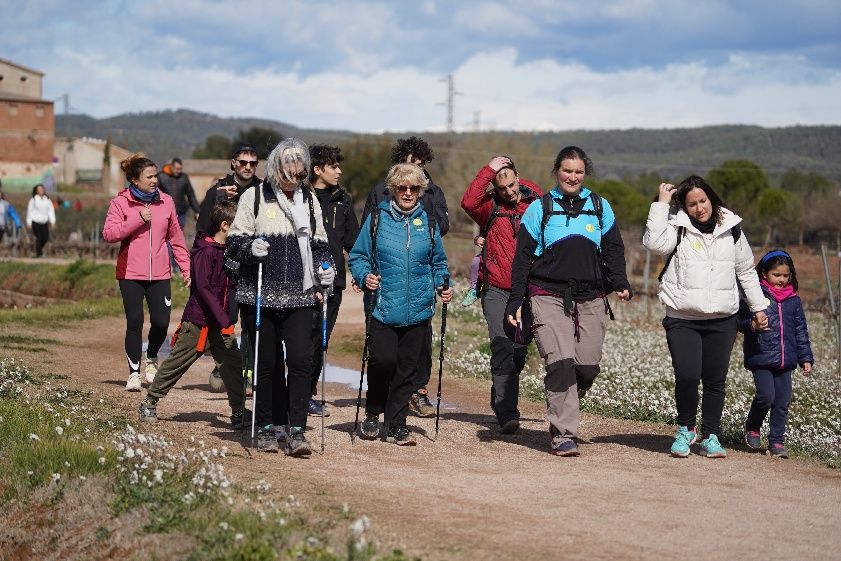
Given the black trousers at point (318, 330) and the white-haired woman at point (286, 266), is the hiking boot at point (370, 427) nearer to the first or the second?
the black trousers at point (318, 330)

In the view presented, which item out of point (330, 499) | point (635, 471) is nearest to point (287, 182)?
point (330, 499)

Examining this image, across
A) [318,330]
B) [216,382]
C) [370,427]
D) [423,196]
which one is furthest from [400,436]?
[216,382]

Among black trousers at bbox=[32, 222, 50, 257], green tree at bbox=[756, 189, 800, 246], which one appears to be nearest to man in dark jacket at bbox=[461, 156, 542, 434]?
black trousers at bbox=[32, 222, 50, 257]

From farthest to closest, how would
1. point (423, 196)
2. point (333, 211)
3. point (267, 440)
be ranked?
1. point (333, 211)
2. point (423, 196)
3. point (267, 440)

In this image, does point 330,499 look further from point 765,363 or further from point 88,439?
point 765,363

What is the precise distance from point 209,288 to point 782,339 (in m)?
4.68

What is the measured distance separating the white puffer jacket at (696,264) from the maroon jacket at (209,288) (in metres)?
3.38

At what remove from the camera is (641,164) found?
7087 inches

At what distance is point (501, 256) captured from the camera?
10.5 metres

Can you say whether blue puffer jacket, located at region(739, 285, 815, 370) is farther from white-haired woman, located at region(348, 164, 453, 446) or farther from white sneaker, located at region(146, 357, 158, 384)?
white sneaker, located at region(146, 357, 158, 384)

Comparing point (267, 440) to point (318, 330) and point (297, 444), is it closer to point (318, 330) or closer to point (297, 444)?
point (297, 444)

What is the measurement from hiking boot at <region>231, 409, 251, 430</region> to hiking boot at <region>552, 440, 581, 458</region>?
2.54 m

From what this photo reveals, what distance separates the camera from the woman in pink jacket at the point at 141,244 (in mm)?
11961

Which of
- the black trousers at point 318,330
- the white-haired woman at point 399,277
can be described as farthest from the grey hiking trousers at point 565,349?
the black trousers at point 318,330
